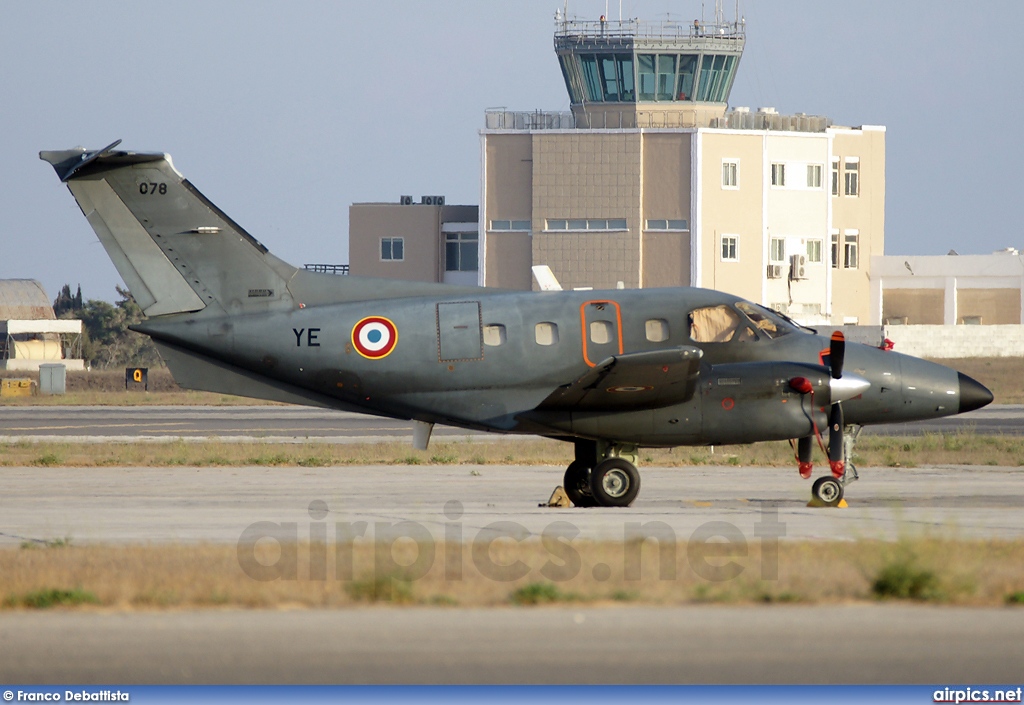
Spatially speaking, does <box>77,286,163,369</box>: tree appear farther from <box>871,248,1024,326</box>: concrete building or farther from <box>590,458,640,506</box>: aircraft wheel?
<box>590,458,640,506</box>: aircraft wheel

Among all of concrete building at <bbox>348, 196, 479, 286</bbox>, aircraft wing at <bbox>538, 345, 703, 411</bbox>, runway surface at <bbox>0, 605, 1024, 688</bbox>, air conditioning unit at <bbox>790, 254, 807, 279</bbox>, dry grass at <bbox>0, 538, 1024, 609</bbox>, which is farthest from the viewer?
concrete building at <bbox>348, 196, 479, 286</bbox>

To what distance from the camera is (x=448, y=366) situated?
62.6 feet

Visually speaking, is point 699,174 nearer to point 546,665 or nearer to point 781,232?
point 781,232

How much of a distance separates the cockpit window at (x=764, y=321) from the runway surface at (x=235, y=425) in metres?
17.4

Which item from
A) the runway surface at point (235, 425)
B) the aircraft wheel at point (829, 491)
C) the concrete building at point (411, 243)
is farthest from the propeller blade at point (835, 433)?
the concrete building at point (411, 243)

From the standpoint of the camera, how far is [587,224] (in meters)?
83.6

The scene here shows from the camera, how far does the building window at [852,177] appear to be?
95500 mm

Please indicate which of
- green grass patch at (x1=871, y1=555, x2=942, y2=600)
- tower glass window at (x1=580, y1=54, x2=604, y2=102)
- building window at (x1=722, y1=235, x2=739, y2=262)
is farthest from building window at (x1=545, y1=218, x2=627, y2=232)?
green grass patch at (x1=871, y1=555, x2=942, y2=600)

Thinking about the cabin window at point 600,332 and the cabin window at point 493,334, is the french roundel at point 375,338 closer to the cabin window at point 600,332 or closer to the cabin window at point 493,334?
the cabin window at point 493,334

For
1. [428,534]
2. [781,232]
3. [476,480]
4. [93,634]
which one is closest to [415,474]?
[476,480]

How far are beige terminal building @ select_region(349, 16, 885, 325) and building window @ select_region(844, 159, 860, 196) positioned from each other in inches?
271

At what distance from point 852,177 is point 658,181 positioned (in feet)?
68.3

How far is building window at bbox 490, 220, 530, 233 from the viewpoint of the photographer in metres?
85.6

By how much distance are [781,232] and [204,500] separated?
233 feet
